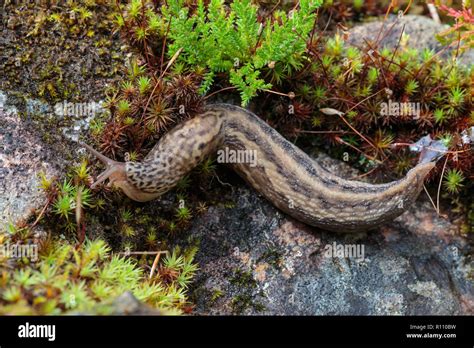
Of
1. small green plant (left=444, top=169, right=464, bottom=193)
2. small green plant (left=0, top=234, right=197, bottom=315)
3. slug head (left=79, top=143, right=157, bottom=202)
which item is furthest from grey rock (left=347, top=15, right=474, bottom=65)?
small green plant (left=0, top=234, right=197, bottom=315)

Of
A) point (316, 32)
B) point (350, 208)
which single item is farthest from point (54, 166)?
point (316, 32)

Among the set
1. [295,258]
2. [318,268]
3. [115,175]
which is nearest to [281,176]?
[295,258]

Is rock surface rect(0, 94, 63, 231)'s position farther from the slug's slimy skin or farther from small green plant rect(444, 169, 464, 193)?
small green plant rect(444, 169, 464, 193)

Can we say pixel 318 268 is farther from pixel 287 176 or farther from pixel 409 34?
pixel 409 34

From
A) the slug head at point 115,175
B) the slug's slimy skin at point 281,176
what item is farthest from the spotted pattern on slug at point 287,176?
the slug head at point 115,175
